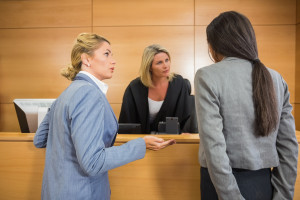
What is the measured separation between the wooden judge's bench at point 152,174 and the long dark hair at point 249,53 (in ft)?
1.88

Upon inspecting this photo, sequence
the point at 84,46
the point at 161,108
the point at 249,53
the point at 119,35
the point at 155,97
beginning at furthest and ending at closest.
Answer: the point at 119,35 < the point at 155,97 < the point at 161,108 < the point at 84,46 < the point at 249,53

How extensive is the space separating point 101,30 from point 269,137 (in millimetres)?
3163

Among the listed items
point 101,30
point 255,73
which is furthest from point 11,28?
point 255,73

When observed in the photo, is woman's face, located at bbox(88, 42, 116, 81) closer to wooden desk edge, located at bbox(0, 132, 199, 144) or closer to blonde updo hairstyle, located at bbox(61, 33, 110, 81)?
blonde updo hairstyle, located at bbox(61, 33, 110, 81)

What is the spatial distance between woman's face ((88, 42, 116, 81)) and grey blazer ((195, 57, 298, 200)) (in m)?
0.47

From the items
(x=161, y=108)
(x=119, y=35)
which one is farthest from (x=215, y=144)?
(x=119, y=35)

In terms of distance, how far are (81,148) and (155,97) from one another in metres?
1.91

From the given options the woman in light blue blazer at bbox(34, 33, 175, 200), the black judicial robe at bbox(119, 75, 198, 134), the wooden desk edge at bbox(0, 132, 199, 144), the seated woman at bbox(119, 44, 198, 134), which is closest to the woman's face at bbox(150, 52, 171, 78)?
the seated woman at bbox(119, 44, 198, 134)

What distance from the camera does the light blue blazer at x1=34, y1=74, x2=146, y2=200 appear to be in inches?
35.3

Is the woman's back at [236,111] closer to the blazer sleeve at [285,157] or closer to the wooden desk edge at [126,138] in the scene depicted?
the blazer sleeve at [285,157]

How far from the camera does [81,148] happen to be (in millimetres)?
884

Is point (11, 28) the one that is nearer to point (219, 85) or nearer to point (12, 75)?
point (12, 75)

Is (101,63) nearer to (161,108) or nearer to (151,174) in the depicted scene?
(151,174)

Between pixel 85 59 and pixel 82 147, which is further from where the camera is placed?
pixel 85 59
